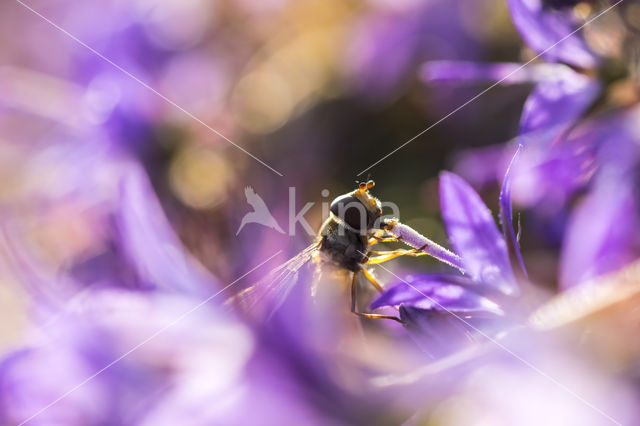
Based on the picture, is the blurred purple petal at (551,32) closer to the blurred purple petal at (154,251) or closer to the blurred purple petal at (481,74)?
the blurred purple petal at (481,74)

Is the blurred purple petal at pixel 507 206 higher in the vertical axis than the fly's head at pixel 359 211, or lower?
lower

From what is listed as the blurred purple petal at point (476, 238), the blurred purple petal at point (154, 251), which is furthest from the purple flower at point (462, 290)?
the blurred purple petal at point (154, 251)

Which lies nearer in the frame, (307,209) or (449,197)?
(449,197)

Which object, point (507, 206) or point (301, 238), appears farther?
point (301, 238)

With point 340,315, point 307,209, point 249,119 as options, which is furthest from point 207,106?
point 340,315

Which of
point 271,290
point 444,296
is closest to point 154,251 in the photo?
point 271,290

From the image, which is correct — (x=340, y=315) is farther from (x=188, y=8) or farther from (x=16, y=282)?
(x=188, y=8)

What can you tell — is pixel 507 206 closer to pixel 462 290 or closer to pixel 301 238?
pixel 462 290
